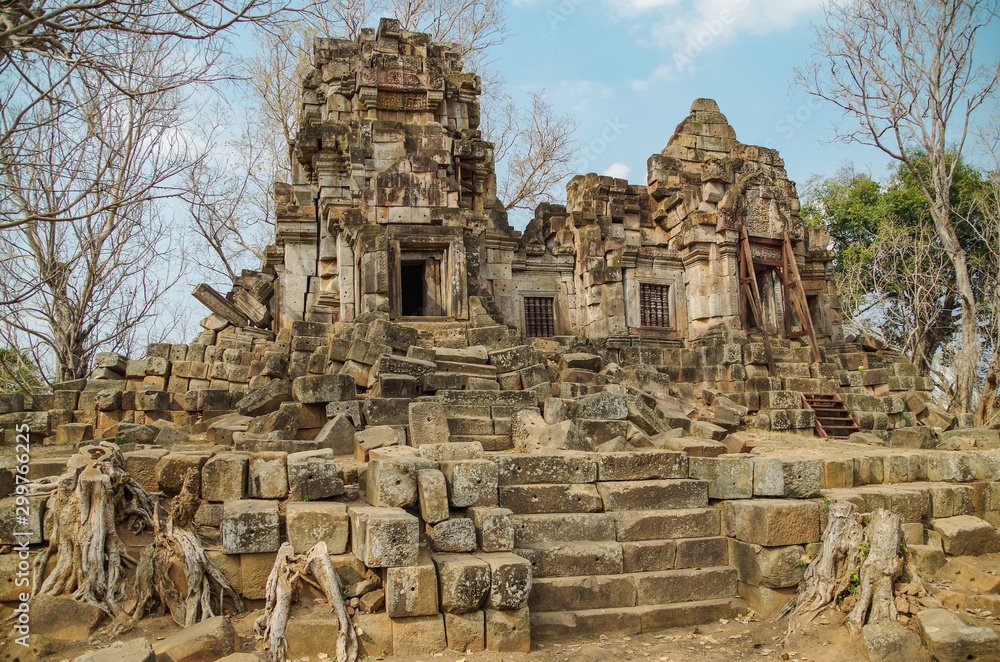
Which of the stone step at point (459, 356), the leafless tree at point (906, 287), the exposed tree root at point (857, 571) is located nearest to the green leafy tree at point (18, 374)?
the stone step at point (459, 356)

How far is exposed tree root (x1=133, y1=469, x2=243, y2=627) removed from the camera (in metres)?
5.19

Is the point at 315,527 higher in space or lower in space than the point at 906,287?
A: lower

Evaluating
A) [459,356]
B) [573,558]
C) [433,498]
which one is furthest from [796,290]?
[433,498]

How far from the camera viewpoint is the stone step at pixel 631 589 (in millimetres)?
5945

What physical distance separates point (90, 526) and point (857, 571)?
6166 mm

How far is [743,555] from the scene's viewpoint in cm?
650

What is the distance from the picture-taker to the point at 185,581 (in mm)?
5281

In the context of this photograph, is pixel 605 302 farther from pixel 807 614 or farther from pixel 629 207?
pixel 807 614

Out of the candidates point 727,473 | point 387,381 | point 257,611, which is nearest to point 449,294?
point 387,381

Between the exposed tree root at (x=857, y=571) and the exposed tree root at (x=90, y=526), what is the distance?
529 cm

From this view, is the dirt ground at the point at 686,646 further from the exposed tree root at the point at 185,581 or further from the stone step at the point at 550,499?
the stone step at the point at 550,499

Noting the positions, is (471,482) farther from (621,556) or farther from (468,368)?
(468,368)

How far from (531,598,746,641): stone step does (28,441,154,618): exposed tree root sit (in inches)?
126

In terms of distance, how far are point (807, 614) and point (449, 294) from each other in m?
8.09
